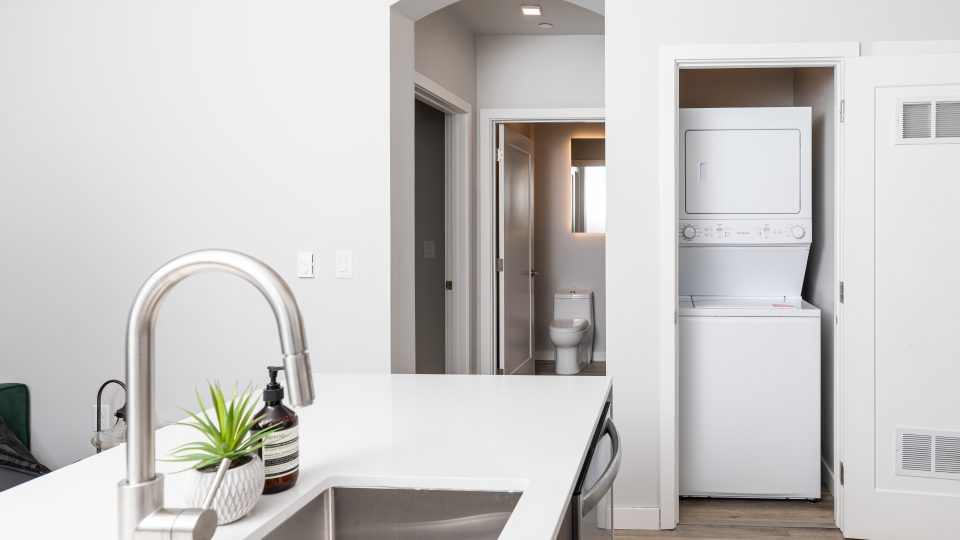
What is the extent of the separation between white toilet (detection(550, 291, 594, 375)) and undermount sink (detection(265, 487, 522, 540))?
5.16 m

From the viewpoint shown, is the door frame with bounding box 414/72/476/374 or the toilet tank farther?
the toilet tank

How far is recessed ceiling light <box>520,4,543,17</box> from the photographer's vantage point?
167 inches

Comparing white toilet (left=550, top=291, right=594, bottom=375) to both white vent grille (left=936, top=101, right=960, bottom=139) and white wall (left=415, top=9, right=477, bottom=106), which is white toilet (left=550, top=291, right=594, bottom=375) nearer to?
white wall (left=415, top=9, right=477, bottom=106)

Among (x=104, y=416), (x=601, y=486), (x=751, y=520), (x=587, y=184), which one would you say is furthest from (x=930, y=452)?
(x=587, y=184)

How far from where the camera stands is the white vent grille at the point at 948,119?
3.04m

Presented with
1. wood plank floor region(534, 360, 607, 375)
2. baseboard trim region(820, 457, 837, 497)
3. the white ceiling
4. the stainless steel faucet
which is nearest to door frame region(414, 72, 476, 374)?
the white ceiling

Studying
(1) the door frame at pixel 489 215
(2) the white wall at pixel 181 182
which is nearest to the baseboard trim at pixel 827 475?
(1) the door frame at pixel 489 215

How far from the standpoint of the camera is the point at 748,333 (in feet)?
11.7

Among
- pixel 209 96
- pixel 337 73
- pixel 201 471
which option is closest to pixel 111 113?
pixel 209 96

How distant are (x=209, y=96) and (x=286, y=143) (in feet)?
1.34

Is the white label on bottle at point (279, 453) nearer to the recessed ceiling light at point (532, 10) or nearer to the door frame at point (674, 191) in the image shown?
the door frame at point (674, 191)

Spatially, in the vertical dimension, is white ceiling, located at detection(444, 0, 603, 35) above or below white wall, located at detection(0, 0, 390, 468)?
above

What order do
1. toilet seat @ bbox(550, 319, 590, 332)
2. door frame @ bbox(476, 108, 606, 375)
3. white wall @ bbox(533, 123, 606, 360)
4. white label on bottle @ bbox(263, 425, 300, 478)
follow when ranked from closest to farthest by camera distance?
white label on bottle @ bbox(263, 425, 300, 478) < door frame @ bbox(476, 108, 606, 375) < toilet seat @ bbox(550, 319, 590, 332) < white wall @ bbox(533, 123, 606, 360)

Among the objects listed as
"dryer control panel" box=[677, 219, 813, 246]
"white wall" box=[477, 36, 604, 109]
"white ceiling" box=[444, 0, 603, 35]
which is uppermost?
"white ceiling" box=[444, 0, 603, 35]
